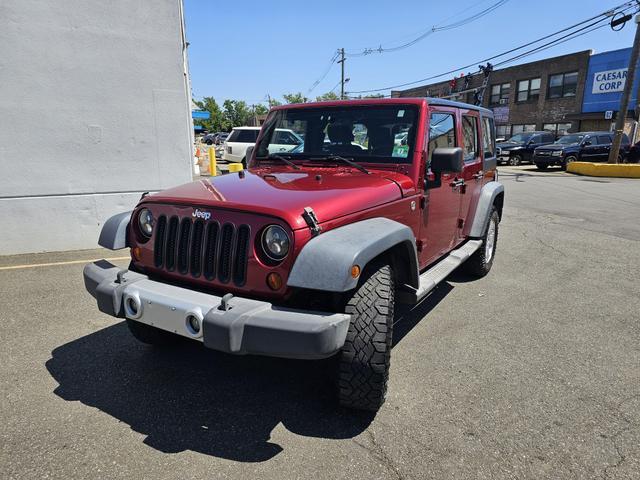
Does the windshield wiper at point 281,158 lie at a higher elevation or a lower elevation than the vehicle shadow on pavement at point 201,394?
higher

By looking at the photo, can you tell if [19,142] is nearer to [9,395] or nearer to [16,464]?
[9,395]

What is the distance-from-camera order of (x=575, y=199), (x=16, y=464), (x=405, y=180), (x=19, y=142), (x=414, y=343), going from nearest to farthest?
(x=16, y=464) < (x=405, y=180) < (x=414, y=343) < (x=19, y=142) < (x=575, y=199)

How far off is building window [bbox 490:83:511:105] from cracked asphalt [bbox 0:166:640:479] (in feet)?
103

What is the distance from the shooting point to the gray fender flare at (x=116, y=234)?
3047 mm

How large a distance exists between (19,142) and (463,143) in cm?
561

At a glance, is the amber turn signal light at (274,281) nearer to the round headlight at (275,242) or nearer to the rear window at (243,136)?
the round headlight at (275,242)

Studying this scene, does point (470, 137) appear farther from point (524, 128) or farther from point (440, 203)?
point (524, 128)

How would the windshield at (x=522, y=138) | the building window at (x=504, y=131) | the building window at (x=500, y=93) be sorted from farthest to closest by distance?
1. the building window at (x=504, y=131)
2. the building window at (x=500, y=93)
3. the windshield at (x=522, y=138)

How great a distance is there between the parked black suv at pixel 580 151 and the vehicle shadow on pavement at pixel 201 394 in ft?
66.3

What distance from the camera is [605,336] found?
3795mm

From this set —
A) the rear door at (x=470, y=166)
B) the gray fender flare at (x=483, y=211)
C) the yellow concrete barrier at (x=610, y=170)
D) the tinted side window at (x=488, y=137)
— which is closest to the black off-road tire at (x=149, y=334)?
the rear door at (x=470, y=166)

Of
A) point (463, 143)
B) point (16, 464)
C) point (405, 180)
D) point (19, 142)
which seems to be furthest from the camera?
point (19, 142)

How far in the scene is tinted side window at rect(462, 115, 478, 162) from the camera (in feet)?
14.7

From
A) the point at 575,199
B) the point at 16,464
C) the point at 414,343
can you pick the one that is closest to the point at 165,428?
the point at 16,464
